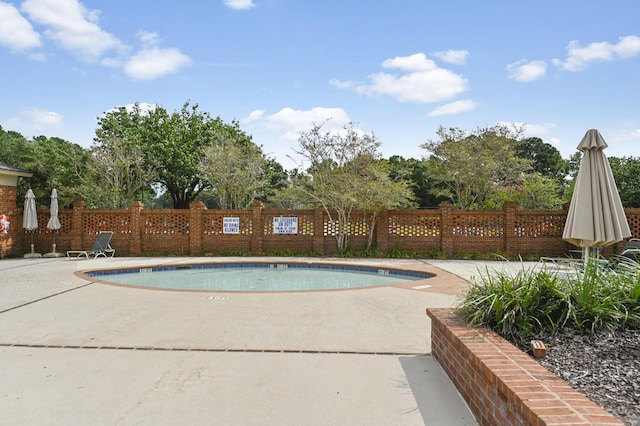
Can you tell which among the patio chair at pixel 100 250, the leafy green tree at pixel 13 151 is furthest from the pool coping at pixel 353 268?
the leafy green tree at pixel 13 151

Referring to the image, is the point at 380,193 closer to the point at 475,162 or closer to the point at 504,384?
the point at 475,162

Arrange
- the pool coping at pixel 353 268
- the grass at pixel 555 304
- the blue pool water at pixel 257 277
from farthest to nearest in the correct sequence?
the blue pool water at pixel 257 277, the pool coping at pixel 353 268, the grass at pixel 555 304

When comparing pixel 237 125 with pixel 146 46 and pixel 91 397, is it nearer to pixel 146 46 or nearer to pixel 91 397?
pixel 146 46

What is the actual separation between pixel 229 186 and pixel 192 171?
17.7ft

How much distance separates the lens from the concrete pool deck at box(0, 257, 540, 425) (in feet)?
9.22

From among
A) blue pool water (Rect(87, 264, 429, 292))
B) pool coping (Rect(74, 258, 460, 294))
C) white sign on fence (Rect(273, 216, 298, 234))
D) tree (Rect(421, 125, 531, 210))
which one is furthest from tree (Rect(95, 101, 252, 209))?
blue pool water (Rect(87, 264, 429, 292))

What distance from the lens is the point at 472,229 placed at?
569 inches

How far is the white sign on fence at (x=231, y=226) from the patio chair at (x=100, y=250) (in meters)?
3.82

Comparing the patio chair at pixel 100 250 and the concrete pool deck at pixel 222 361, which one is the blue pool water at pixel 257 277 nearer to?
the concrete pool deck at pixel 222 361

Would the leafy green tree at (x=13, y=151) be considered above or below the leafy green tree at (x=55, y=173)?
above

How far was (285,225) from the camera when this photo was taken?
48.8 feet

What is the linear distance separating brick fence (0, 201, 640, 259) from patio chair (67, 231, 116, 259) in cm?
38

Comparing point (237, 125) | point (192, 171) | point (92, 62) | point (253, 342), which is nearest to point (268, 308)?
point (253, 342)

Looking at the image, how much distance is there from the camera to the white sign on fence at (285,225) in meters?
14.9
